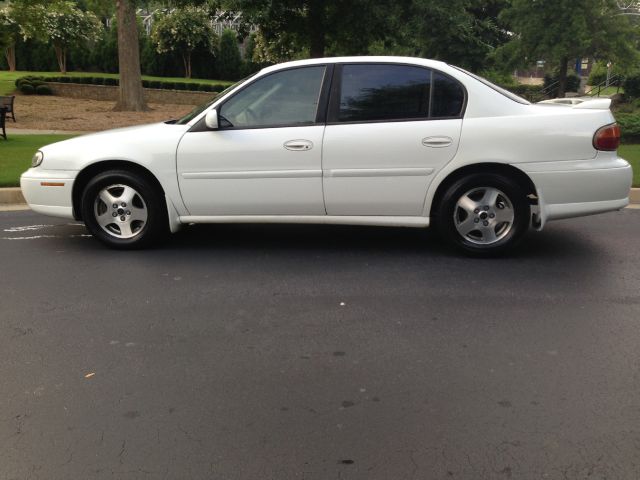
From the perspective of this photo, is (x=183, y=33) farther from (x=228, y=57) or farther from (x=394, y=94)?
(x=394, y=94)

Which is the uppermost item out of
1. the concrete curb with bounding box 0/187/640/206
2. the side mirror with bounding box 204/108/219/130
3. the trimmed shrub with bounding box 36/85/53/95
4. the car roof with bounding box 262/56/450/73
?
the trimmed shrub with bounding box 36/85/53/95

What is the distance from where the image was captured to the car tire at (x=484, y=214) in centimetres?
567

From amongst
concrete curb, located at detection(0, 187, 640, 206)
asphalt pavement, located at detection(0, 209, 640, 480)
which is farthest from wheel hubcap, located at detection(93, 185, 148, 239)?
concrete curb, located at detection(0, 187, 640, 206)

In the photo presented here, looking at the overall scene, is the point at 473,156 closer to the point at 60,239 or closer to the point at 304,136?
the point at 304,136

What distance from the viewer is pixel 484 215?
18.9 ft

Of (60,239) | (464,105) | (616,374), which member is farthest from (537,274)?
(60,239)

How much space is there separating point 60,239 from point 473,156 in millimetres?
3986

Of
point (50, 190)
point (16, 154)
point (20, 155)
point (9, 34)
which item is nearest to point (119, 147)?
point (50, 190)

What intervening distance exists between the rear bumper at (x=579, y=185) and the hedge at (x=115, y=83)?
92.8ft

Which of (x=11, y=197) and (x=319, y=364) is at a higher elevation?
(x=11, y=197)

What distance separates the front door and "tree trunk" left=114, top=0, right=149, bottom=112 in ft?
59.1

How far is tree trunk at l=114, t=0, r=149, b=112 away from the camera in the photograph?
22.4 metres

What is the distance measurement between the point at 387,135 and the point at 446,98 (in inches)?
23.7

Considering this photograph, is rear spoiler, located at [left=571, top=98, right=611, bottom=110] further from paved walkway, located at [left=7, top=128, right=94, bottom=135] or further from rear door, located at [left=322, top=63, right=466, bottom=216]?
paved walkway, located at [left=7, top=128, right=94, bottom=135]
